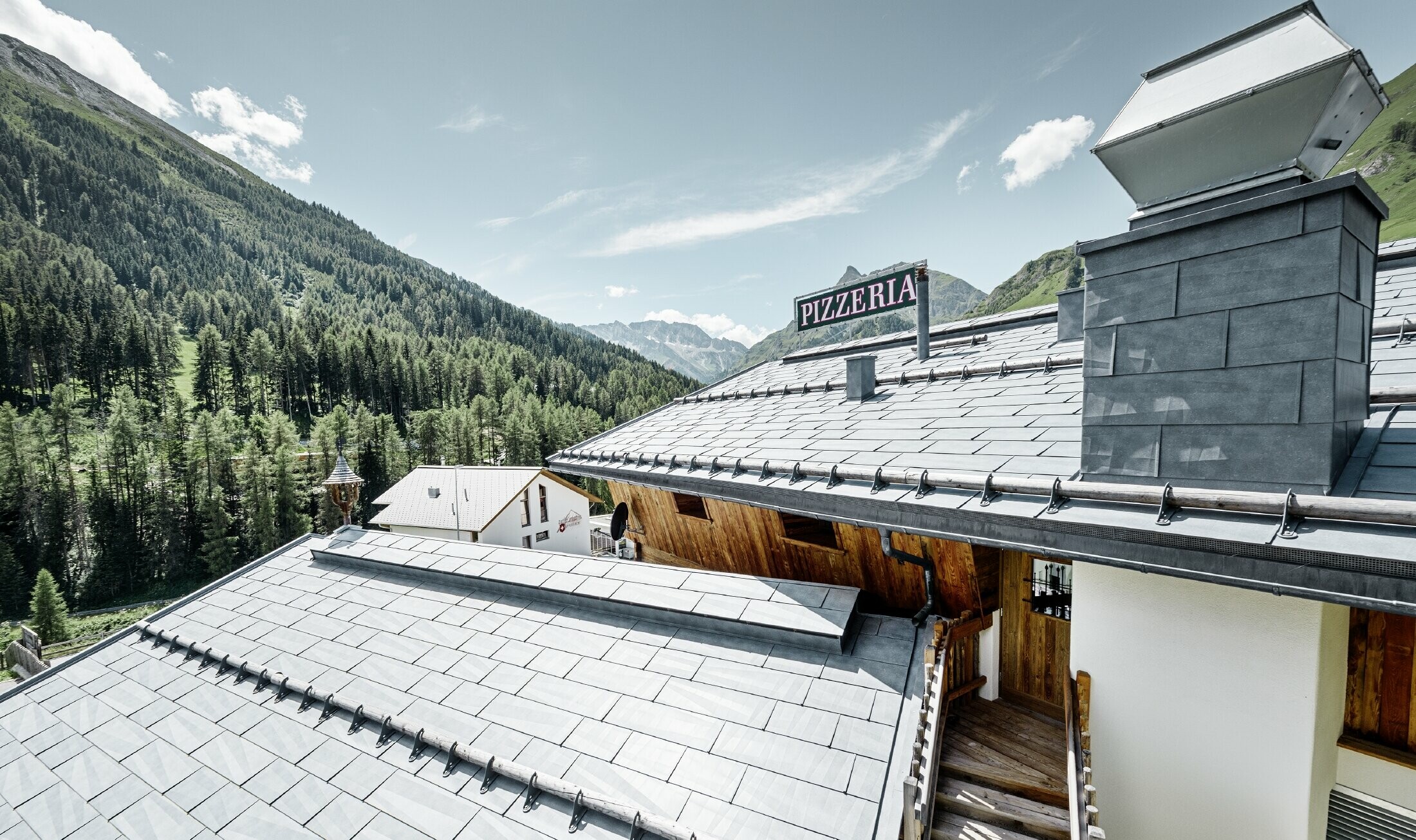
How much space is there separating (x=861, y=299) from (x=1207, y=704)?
1104 centimetres

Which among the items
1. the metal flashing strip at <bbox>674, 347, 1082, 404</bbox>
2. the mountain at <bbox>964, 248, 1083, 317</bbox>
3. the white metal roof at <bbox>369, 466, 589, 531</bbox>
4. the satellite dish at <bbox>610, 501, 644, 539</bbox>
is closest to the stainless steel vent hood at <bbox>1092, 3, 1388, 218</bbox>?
the metal flashing strip at <bbox>674, 347, 1082, 404</bbox>

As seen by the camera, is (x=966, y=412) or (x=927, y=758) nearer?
(x=927, y=758)

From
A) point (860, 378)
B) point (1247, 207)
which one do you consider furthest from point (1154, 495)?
point (860, 378)

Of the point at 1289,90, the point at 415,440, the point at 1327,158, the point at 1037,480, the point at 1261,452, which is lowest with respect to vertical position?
the point at 415,440

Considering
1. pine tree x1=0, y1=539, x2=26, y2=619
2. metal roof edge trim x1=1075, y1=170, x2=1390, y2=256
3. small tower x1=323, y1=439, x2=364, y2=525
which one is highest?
A: metal roof edge trim x1=1075, y1=170, x2=1390, y2=256

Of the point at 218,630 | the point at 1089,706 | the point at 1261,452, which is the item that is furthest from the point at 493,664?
the point at 1261,452

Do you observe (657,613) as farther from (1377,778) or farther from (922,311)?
(922,311)

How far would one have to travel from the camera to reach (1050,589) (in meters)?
5.68

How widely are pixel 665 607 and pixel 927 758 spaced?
3.31 m

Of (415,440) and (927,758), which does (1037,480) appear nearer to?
(927,758)

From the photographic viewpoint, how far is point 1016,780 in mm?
4602

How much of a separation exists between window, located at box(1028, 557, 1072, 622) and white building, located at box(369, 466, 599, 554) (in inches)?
1029

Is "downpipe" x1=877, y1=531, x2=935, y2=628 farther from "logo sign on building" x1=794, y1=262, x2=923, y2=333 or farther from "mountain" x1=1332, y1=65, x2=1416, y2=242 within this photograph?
"mountain" x1=1332, y1=65, x2=1416, y2=242

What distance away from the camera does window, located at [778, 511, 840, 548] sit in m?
6.87
